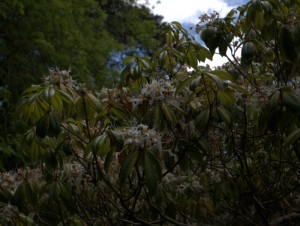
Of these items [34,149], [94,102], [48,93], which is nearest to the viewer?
[48,93]

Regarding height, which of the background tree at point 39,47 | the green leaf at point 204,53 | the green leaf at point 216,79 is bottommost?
the green leaf at point 216,79

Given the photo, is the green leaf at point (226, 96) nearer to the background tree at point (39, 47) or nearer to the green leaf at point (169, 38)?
the green leaf at point (169, 38)

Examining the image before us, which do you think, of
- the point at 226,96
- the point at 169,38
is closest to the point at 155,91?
the point at 226,96

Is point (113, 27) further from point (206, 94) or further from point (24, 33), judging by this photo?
point (206, 94)

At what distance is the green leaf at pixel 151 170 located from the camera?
1.48 metres

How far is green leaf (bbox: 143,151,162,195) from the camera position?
1.48 m

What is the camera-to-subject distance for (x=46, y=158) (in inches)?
86.4

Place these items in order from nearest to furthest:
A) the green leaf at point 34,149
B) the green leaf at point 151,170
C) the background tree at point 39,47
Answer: the green leaf at point 151,170
the green leaf at point 34,149
the background tree at point 39,47

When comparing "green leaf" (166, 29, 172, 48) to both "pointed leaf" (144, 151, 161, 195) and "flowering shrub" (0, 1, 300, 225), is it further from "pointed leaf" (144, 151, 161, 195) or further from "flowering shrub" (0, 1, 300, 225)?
"pointed leaf" (144, 151, 161, 195)

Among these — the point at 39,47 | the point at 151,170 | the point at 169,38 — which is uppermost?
the point at 39,47

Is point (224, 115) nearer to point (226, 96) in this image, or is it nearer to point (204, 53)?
point (226, 96)

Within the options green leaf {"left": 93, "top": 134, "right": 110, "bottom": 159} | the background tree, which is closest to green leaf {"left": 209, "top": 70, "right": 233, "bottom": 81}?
green leaf {"left": 93, "top": 134, "right": 110, "bottom": 159}

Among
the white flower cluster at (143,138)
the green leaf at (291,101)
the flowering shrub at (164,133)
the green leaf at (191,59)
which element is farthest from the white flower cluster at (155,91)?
the green leaf at (191,59)

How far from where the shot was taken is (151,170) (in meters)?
1.50
